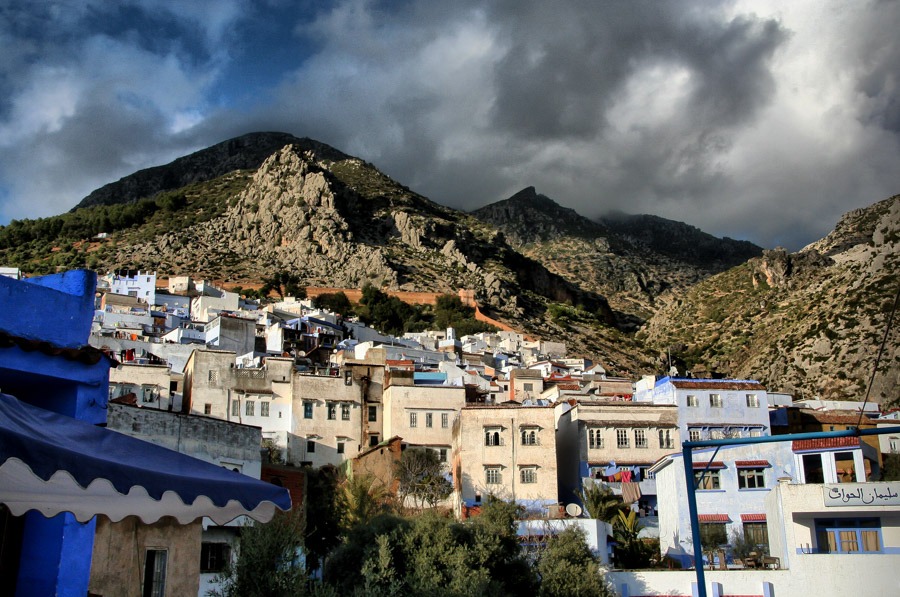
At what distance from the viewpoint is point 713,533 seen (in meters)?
36.6

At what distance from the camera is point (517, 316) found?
125 m

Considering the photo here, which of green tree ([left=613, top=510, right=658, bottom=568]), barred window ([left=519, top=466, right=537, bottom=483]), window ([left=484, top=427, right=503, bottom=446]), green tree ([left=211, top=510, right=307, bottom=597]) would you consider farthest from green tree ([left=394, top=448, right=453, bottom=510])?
green tree ([left=211, top=510, right=307, bottom=597])

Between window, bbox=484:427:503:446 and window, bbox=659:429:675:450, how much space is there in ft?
28.3

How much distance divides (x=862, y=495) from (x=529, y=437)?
16737 mm

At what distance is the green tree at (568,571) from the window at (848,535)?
8.36 meters

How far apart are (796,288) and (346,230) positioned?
2542 inches

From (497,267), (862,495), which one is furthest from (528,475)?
(497,267)

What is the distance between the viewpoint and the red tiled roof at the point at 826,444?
3597 centimetres

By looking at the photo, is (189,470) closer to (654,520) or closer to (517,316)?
(654,520)

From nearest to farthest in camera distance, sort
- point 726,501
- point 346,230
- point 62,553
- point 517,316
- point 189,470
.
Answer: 1. point 189,470
2. point 62,553
3. point 726,501
4. point 517,316
5. point 346,230

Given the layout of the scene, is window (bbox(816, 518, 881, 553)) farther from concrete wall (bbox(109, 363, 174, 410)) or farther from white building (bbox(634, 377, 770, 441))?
concrete wall (bbox(109, 363, 174, 410))

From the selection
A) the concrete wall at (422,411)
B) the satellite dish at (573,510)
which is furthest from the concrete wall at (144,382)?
the satellite dish at (573,510)

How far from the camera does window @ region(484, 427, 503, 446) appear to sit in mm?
44188

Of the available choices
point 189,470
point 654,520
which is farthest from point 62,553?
point 654,520
